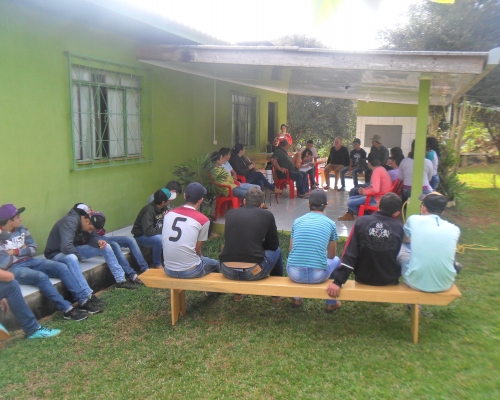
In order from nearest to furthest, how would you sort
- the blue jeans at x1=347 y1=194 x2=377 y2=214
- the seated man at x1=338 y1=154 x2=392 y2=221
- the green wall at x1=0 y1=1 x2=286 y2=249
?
1. the green wall at x1=0 y1=1 x2=286 y2=249
2. the seated man at x1=338 y1=154 x2=392 y2=221
3. the blue jeans at x1=347 y1=194 x2=377 y2=214

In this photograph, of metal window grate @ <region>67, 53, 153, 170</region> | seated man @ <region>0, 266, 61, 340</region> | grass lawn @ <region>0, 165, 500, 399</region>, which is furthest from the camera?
metal window grate @ <region>67, 53, 153, 170</region>

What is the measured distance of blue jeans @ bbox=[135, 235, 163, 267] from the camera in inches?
234

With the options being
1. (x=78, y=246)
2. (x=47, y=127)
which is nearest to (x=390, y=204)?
(x=78, y=246)

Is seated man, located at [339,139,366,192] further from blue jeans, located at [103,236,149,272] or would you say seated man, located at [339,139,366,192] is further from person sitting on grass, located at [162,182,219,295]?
person sitting on grass, located at [162,182,219,295]

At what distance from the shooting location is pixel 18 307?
4.08m

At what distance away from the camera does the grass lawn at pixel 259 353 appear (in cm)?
343

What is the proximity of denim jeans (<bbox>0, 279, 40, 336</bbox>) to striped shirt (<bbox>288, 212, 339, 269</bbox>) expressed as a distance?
7.58ft

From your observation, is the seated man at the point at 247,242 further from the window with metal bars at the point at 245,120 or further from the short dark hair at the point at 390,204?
the window with metal bars at the point at 245,120

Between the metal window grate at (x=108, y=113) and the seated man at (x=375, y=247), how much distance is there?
3.67 metres

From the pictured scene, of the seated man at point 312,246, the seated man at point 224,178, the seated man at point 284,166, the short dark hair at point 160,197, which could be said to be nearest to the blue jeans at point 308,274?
the seated man at point 312,246

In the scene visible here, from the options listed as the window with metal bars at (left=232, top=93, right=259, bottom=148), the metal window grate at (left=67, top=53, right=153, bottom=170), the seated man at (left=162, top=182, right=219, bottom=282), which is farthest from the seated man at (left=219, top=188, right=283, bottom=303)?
the window with metal bars at (left=232, top=93, right=259, bottom=148)

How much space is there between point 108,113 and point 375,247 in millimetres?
4230

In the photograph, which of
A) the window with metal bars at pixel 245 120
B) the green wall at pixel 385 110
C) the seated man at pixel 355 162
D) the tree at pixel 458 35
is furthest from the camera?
the green wall at pixel 385 110

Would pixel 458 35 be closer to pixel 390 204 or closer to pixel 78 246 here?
pixel 390 204
